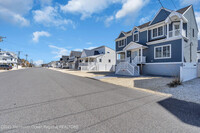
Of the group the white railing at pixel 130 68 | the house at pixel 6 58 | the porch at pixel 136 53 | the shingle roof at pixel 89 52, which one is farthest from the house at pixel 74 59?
the house at pixel 6 58

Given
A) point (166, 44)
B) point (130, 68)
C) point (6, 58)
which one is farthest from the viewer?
point (6, 58)

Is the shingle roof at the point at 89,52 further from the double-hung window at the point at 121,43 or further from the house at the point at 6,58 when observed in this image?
the house at the point at 6,58

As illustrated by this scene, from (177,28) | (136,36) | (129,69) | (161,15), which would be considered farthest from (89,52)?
(177,28)

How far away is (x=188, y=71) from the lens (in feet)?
31.6

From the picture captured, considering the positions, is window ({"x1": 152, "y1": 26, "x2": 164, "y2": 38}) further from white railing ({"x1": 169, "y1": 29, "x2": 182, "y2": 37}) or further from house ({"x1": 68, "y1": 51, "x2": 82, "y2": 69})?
house ({"x1": 68, "y1": 51, "x2": 82, "y2": 69})

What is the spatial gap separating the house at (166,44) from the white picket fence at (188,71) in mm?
1064

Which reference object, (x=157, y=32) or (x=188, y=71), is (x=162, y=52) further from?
(x=188, y=71)

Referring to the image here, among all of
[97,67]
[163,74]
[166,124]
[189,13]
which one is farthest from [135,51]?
[166,124]

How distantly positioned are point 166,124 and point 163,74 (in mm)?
12438

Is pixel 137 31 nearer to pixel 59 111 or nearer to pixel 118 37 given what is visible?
pixel 118 37

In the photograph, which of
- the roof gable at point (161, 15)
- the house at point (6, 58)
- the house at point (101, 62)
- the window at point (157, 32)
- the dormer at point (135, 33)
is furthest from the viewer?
the house at point (6, 58)

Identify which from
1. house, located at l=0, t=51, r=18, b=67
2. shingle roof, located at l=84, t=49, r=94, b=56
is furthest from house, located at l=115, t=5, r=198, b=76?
house, located at l=0, t=51, r=18, b=67

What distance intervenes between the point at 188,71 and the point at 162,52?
14.9 ft

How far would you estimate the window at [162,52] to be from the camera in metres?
12.9
